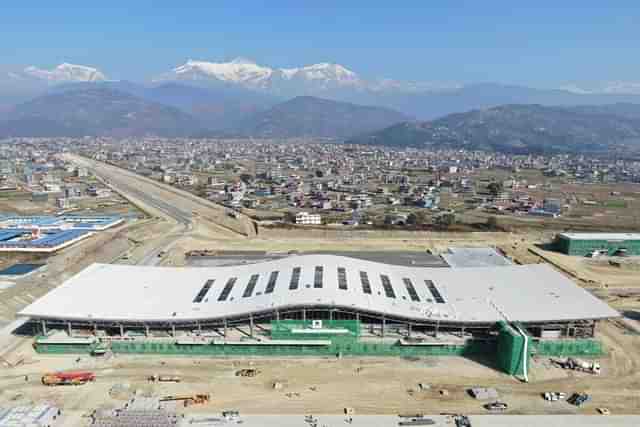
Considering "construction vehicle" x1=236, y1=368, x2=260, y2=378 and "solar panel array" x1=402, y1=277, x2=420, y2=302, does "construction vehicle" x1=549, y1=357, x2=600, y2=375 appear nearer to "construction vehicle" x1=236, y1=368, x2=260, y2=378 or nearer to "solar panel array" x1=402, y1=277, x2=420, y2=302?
"solar panel array" x1=402, y1=277, x2=420, y2=302

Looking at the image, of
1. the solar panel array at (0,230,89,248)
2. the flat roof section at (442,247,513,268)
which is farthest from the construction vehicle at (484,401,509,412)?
the solar panel array at (0,230,89,248)

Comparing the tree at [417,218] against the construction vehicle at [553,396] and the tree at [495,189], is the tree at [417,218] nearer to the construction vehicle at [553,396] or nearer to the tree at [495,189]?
the tree at [495,189]

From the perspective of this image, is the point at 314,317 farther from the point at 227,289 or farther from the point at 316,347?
the point at 227,289

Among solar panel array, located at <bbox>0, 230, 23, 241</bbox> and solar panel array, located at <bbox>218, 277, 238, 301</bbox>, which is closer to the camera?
solar panel array, located at <bbox>218, 277, 238, 301</bbox>

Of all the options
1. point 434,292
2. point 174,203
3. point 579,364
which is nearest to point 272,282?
point 434,292

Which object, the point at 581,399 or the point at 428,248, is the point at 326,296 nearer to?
the point at 581,399

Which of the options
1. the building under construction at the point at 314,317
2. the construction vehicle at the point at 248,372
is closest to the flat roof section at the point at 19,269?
the building under construction at the point at 314,317

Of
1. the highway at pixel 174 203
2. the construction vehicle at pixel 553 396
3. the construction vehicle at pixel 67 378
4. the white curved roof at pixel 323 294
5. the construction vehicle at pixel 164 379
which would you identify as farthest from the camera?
the highway at pixel 174 203
